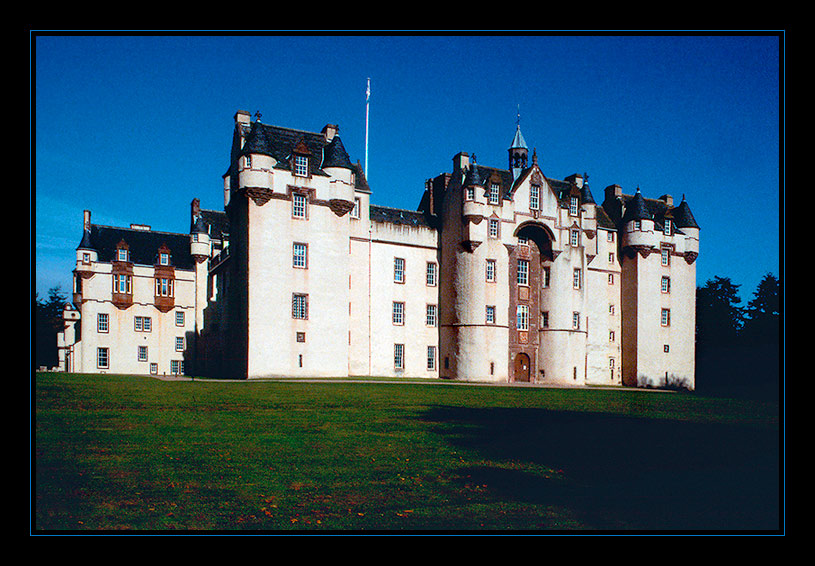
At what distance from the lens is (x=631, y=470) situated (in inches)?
511

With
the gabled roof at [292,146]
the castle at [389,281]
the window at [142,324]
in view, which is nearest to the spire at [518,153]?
the castle at [389,281]

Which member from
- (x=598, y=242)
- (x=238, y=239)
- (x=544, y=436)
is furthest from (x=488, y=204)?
(x=544, y=436)

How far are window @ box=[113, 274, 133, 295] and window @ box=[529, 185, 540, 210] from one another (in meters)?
38.3

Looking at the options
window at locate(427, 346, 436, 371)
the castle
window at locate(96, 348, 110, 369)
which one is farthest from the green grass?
window at locate(96, 348, 110, 369)

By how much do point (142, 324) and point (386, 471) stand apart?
191 ft

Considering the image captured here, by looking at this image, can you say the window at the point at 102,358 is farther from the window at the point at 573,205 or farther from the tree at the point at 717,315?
the tree at the point at 717,315

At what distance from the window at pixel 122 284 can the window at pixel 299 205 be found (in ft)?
78.1

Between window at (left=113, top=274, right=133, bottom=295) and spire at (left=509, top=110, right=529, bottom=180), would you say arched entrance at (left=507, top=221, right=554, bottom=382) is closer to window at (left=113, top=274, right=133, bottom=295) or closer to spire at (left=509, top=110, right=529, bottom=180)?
spire at (left=509, top=110, right=529, bottom=180)

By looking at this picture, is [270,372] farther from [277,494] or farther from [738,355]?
[738,355]

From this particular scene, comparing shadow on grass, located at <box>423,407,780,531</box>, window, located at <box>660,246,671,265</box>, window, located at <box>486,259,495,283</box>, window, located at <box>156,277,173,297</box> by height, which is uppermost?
window, located at <box>660,246,671,265</box>

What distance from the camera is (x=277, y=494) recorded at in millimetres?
10609

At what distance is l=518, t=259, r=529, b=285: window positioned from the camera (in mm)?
59344

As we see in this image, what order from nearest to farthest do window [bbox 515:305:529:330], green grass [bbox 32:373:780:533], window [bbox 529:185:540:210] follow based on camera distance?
green grass [bbox 32:373:780:533] < window [bbox 515:305:529:330] < window [bbox 529:185:540:210]

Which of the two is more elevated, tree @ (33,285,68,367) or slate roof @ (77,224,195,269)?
slate roof @ (77,224,195,269)
